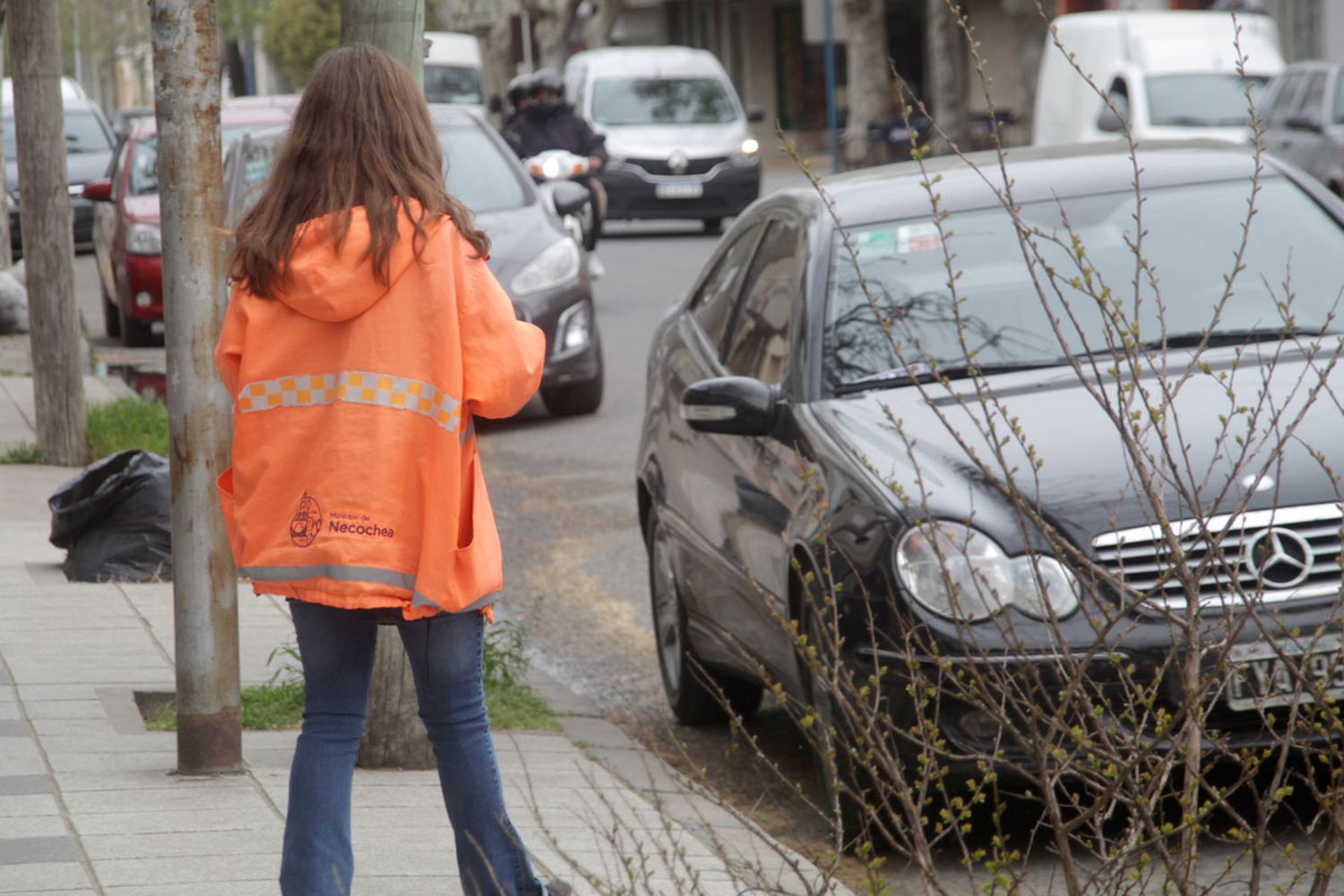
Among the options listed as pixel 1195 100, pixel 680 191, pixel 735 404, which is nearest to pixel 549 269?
pixel 735 404

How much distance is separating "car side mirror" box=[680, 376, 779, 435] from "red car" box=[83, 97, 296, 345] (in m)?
10.7

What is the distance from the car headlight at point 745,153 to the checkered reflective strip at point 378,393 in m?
22.2

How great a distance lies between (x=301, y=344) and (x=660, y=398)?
10.0 feet

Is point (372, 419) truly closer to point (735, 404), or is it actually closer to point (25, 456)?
point (735, 404)

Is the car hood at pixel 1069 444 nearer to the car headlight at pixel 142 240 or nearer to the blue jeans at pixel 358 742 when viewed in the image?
the blue jeans at pixel 358 742

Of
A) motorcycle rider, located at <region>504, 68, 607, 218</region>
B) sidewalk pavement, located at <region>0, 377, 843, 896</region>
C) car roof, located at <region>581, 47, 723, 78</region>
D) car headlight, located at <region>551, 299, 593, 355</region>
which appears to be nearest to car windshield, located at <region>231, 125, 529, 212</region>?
car headlight, located at <region>551, 299, 593, 355</region>

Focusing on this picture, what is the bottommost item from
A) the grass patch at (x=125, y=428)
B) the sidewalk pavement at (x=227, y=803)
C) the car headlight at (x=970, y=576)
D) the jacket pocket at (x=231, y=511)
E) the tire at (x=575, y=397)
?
the tire at (x=575, y=397)

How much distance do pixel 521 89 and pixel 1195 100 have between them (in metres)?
7.77

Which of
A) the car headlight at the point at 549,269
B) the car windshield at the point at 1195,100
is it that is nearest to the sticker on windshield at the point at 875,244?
the car headlight at the point at 549,269

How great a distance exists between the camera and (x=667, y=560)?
6.45m

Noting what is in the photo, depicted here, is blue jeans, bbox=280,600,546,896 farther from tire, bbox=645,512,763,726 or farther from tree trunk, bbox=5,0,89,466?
tree trunk, bbox=5,0,89,466

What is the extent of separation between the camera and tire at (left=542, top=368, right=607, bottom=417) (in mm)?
12555

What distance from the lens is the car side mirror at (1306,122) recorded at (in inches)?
820

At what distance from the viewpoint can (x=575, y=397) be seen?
12648mm
